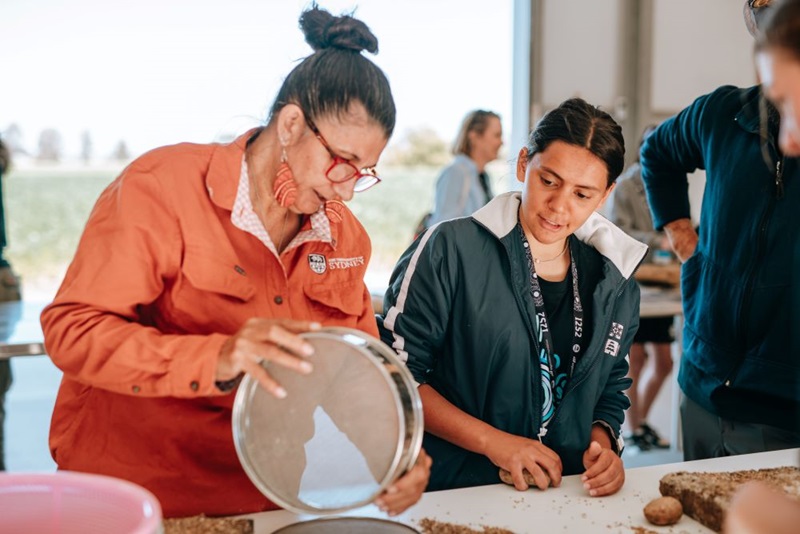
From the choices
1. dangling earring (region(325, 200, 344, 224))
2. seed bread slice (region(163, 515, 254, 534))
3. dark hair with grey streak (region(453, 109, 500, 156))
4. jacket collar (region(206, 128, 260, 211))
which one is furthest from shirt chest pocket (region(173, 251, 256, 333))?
dark hair with grey streak (region(453, 109, 500, 156))

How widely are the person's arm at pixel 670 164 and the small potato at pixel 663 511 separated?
1.24 metres

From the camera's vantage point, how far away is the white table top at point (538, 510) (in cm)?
140

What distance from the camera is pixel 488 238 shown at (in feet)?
5.92

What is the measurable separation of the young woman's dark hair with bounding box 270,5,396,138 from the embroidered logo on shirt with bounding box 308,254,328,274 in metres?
0.28

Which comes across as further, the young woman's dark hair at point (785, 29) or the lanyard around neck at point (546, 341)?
the lanyard around neck at point (546, 341)

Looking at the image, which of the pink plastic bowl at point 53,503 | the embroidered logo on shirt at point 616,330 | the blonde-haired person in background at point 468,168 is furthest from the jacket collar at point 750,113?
the blonde-haired person in background at point 468,168

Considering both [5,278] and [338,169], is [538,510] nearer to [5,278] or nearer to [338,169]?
[338,169]

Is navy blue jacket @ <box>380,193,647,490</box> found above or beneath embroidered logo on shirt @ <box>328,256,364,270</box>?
→ beneath

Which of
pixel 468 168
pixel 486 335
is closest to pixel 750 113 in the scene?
pixel 486 335

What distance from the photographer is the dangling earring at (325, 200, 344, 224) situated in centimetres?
152

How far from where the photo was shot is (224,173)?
4.61 feet

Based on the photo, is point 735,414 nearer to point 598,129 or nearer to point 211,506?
point 598,129

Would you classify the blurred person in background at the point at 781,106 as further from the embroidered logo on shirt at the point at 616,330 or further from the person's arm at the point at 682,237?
the person's arm at the point at 682,237

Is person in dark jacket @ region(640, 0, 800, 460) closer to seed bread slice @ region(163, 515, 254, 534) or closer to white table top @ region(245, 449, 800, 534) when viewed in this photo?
white table top @ region(245, 449, 800, 534)
